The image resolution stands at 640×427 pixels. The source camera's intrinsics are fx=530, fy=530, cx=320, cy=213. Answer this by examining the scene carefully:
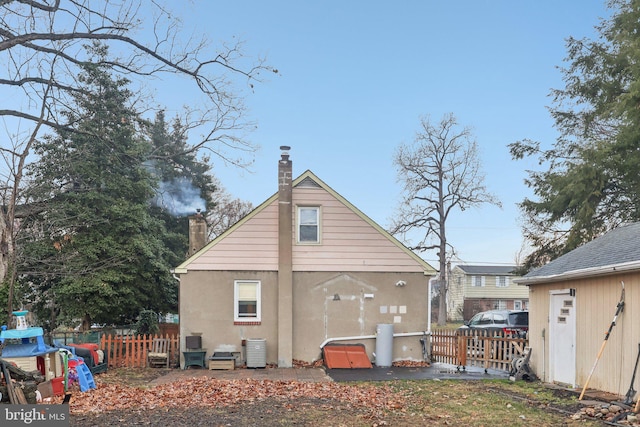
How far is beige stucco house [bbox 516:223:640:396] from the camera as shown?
10.1 metres

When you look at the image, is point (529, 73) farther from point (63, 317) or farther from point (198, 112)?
point (63, 317)

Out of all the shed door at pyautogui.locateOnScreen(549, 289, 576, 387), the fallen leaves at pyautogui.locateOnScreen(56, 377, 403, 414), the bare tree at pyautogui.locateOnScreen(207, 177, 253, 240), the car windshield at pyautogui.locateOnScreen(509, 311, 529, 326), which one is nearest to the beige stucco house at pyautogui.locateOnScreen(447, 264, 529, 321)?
the bare tree at pyautogui.locateOnScreen(207, 177, 253, 240)

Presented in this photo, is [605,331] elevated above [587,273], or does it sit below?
below

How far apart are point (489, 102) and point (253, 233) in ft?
28.7

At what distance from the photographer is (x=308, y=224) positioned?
1716 cm

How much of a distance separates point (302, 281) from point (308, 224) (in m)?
1.85

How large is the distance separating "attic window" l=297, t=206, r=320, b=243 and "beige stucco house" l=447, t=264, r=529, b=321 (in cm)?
3573

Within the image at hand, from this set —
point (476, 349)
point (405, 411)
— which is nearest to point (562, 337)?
point (476, 349)

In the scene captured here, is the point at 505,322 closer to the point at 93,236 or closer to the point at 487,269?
the point at 93,236

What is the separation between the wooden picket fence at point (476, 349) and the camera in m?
15.1

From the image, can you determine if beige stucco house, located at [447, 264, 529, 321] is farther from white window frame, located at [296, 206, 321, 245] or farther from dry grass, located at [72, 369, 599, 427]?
dry grass, located at [72, 369, 599, 427]

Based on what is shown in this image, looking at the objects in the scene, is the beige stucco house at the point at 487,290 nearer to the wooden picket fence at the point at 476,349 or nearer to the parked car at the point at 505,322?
the parked car at the point at 505,322

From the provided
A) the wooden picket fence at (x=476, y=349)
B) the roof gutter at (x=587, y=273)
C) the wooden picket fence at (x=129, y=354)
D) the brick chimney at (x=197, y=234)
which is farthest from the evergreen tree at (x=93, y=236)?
the roof gutter at (x=587, y=273)

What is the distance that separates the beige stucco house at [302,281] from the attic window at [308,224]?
0.03 meters
